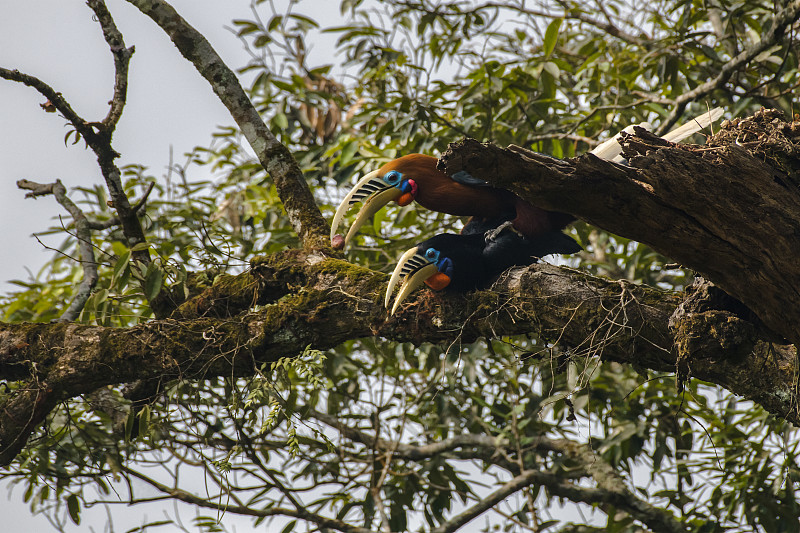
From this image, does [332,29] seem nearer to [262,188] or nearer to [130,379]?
[262,188]

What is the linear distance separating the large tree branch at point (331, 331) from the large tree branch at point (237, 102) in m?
0.39

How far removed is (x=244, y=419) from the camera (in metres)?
3.17

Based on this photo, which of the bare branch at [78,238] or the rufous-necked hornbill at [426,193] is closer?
the rufous-necked hornbill at [426,193]

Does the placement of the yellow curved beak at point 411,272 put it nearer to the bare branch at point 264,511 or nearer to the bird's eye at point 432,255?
the bird's eye at point 432,255

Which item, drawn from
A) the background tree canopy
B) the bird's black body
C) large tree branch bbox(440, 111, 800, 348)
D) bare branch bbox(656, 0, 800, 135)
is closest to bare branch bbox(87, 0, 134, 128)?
the background tree canopy

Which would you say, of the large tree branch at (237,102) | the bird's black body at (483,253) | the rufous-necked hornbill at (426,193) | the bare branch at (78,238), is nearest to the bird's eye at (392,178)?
the rufous-necked hornbill at (426,193)

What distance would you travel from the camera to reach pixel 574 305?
2.12 meters

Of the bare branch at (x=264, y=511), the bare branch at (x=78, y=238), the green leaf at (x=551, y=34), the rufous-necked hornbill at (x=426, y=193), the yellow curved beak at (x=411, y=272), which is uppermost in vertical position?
the green leaf at (x=551, y=34)

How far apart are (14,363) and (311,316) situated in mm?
1042

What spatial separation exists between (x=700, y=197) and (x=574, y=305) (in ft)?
1.88

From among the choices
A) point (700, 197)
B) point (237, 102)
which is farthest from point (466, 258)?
point (237, 102)

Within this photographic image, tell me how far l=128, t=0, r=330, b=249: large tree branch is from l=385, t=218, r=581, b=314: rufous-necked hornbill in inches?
32.7

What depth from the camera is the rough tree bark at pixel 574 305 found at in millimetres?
1671

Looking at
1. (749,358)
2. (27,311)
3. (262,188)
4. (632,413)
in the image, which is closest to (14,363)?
(27,311)
